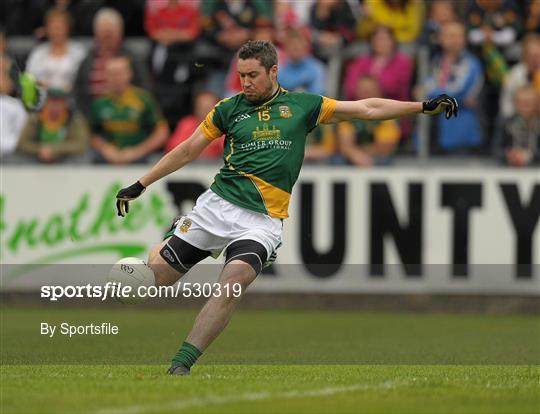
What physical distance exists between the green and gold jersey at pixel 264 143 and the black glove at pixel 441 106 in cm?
76

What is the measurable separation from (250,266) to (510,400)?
2.26 m

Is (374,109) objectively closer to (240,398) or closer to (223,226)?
(223,226)

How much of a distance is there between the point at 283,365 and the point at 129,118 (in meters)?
8.40

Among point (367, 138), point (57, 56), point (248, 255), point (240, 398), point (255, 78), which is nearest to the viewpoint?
point (240, 398)

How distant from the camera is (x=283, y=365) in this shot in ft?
37.6

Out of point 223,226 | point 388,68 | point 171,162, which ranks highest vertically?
point 388,68

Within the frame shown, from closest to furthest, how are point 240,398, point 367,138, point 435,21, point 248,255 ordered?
point 240,398 < point 248,255 < point 367,138 < point 435,21

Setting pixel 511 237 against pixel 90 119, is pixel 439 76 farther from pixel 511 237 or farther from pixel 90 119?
pixel 90 119

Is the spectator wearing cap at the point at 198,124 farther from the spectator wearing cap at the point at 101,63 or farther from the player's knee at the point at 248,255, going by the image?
the player's knee at the point at 248,255

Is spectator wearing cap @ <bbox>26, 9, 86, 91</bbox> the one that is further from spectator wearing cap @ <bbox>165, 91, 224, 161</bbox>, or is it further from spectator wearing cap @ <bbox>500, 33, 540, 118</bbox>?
spectator wearing cap @ <bbox>500, 33, 540, 118</bbox>

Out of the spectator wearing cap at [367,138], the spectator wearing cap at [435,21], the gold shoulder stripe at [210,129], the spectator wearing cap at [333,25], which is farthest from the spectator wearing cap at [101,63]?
the gold shoulder stripe at [210,129]

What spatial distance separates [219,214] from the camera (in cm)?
1038

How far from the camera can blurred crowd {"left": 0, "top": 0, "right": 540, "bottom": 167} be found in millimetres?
18750

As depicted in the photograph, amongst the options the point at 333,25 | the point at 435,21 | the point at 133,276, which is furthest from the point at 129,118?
the point at 133,276
